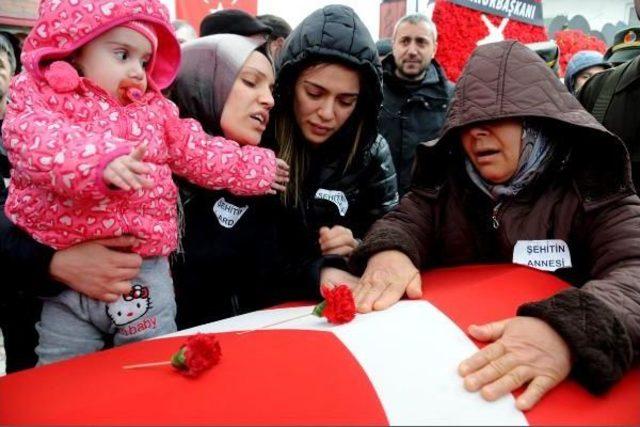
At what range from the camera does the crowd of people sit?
50.4 inches

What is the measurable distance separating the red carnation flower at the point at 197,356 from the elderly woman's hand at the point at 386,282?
0.40 meters

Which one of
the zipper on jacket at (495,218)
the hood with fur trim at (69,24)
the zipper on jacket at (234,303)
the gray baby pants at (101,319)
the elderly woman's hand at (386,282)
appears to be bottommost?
the zipper on jacket at (234,303)

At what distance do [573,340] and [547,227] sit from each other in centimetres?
54

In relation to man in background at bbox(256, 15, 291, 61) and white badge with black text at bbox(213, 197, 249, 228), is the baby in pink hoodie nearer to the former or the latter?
white badge with black text at bbox(213, 197, 249, 228)

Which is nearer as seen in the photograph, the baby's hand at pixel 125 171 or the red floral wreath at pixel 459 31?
the baby's hand at pixel 125 171

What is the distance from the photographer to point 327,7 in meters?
2.24

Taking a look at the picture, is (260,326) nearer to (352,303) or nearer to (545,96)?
(352,303)

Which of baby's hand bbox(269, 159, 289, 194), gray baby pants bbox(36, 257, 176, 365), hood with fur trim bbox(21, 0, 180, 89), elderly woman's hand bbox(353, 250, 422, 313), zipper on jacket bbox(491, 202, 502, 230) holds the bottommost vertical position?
gray baby pants bbox(36, 257, 176, 365)

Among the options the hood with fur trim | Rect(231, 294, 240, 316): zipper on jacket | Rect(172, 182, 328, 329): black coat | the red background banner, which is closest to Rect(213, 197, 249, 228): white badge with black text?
Rect(172, 182, 328, 329): black coat

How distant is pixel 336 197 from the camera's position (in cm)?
213

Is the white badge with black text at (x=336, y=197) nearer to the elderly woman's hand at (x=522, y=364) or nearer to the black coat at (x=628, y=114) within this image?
the elderly woman's hand at (x=522, y=364)

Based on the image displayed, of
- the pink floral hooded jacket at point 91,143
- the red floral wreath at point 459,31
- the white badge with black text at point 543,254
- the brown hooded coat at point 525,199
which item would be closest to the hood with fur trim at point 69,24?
the pink floral hooded jacket at point 91,143

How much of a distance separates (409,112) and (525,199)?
279cm

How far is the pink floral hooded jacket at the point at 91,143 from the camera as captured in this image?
131cm
